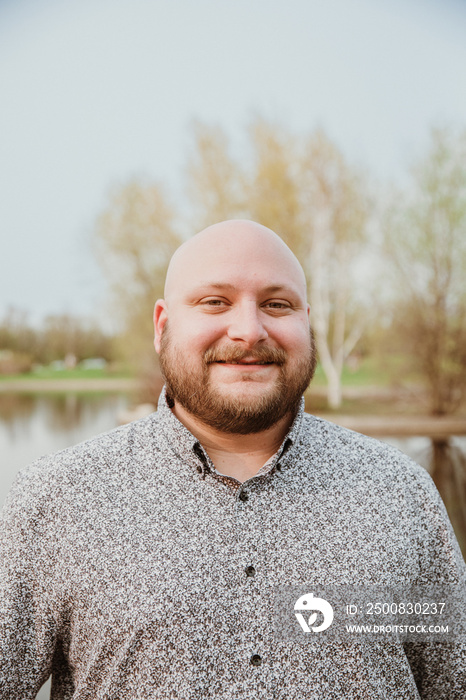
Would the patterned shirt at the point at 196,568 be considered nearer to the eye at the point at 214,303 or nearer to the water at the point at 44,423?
the eye at the point at 214,303

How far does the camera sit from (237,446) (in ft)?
3.75

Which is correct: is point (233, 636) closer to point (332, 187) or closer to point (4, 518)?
point (4, 518)

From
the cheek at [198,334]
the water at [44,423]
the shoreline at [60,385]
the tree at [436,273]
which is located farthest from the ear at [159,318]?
the shoreline at [60,385]

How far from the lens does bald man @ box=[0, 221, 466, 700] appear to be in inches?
38.1

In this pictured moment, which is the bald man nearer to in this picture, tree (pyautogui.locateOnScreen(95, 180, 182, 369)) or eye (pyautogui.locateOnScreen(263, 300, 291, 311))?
eye (pyautogui.locateOnScreen(263, 300, 291, 311))

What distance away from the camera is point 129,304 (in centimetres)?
1288

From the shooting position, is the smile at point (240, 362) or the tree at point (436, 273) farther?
the tree at point (436, 273)

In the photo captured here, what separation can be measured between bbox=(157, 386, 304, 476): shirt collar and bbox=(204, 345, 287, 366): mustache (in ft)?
0.48

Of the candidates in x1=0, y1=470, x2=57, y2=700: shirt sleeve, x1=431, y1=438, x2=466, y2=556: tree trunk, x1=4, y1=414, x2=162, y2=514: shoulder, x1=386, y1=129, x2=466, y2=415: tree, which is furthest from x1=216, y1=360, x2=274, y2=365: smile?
x1=386, y1=129, x2=466, y2=415: tree

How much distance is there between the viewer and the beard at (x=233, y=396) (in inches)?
42.3

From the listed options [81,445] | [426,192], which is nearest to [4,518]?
[81,445]

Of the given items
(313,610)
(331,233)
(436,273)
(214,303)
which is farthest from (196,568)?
(331,233)

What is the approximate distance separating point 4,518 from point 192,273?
0.61 metres

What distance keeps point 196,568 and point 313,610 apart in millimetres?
236
